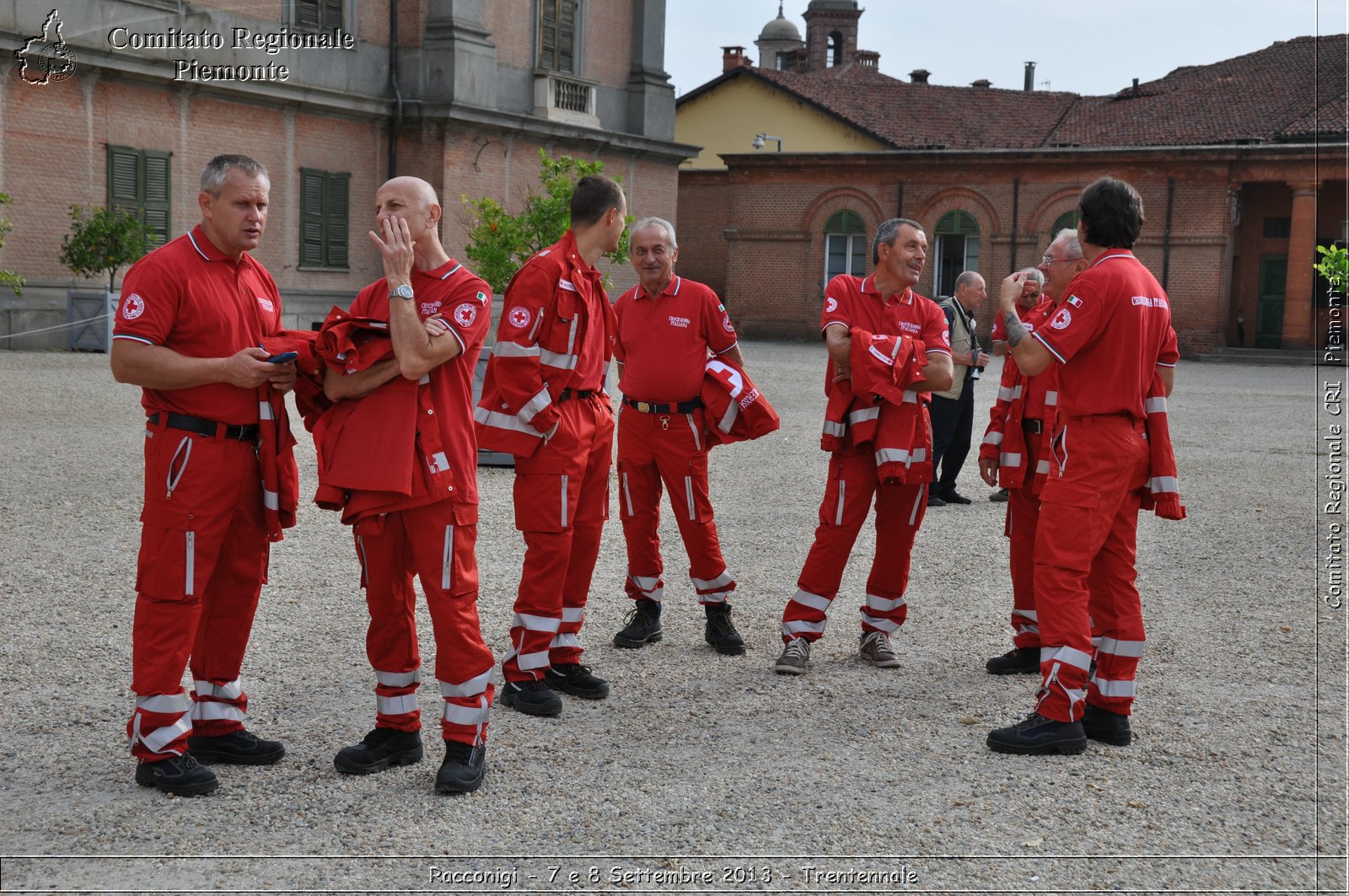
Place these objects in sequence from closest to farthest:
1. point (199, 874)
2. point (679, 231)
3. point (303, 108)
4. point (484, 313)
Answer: point (199, 874)
point (484, 313)
point (303, 108)
point (679, 231)

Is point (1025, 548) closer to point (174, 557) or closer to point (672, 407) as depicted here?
point (672, 407)

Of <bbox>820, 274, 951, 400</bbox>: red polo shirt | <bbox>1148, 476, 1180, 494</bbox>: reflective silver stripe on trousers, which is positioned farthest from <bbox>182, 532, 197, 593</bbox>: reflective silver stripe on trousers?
<bbox>1148, 476, 1180, 494</bbox>: reflective silver stripe on trousers

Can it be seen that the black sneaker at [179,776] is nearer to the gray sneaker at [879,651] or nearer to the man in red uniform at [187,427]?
the man in red uniform at [187,427]

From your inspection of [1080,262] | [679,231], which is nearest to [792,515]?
[1080,262]

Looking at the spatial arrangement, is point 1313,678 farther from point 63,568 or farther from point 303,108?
point 303,108

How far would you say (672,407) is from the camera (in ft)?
21.5

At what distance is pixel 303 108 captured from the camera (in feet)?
85.7

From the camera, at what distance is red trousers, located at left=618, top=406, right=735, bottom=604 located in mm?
6559

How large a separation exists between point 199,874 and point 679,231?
135ft

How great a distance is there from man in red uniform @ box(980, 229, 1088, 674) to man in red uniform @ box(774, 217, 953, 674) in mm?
502

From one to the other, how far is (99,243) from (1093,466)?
20429 mm

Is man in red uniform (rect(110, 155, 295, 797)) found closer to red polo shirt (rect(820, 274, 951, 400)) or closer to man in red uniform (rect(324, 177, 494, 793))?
man in red uniform (rect(324, 177, 494, 793))

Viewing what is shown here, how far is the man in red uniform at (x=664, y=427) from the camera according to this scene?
656 centimetres

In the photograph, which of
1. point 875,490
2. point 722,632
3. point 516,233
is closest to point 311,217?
point 516,233
